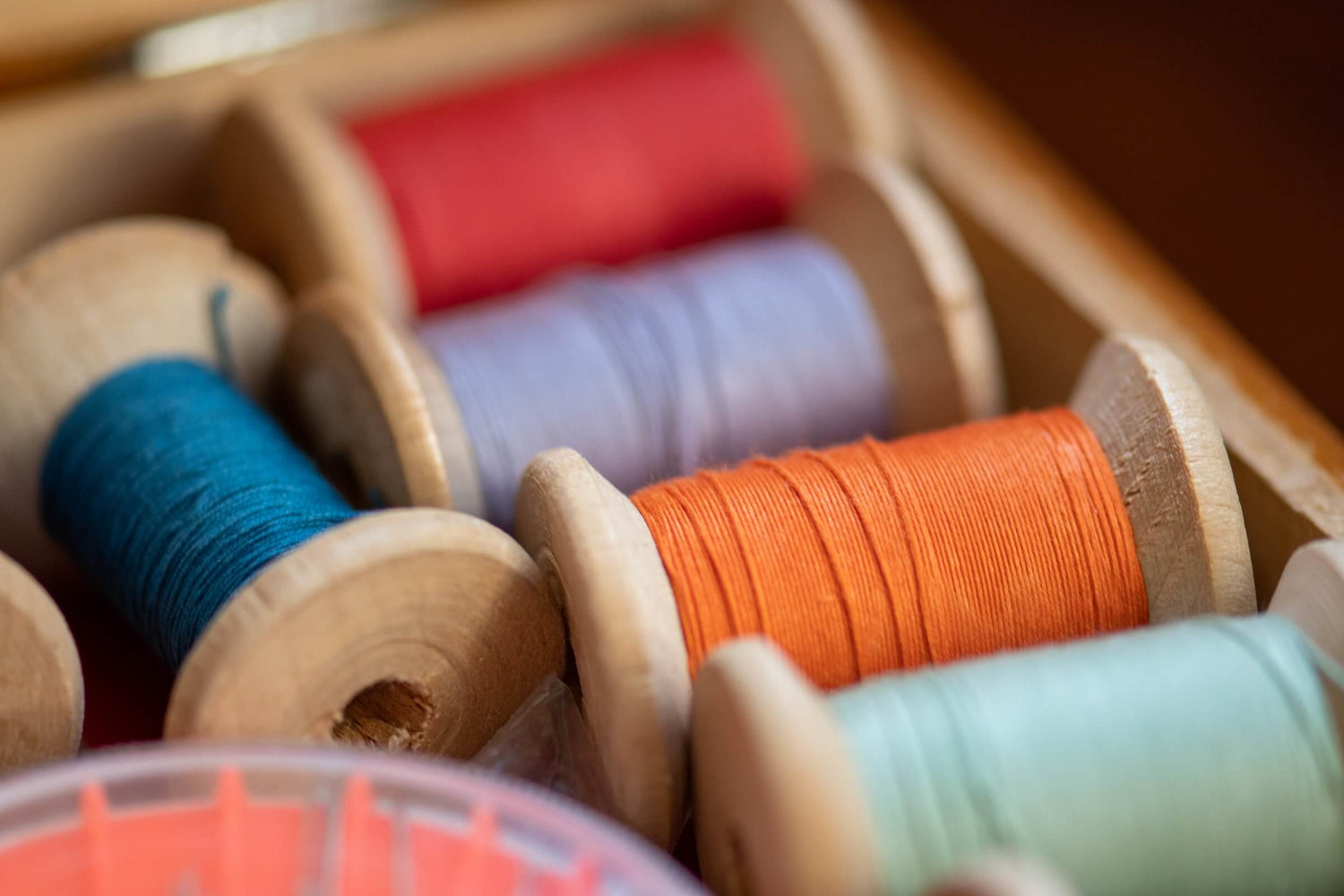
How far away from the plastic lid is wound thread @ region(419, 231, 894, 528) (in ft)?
1.26

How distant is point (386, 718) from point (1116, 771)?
0.52 m

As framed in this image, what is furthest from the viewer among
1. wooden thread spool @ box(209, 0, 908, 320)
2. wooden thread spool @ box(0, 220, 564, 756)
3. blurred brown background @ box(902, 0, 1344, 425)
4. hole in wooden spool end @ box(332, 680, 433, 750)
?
blurred brown background @ box(902, 0, 1344, 425)

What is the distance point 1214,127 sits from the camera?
2.05 metres

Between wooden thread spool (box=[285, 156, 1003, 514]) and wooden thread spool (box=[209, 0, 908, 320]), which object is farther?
wooden thread spool (box=[209, 0, 908, 320])

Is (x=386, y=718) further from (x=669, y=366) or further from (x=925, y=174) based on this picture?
(x=925, y=174)

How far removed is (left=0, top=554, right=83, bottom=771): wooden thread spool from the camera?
90cm

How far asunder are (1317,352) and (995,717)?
1129 millimetres

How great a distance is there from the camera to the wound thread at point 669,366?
48.6 inches

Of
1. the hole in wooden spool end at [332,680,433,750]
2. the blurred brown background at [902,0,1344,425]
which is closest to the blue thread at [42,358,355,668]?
the hole in wooden spool end at [332,680,433,750]

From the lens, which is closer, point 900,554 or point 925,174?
point 900,554

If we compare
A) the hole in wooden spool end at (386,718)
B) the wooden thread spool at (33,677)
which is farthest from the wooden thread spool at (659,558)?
the wooden thread spool at (33,677)

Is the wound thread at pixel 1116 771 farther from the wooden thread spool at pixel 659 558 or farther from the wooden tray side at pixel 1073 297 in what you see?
the wooden tray side at pixel 1073 297

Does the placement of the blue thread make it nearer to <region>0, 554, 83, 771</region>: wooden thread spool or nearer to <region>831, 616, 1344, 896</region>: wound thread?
<region>0, 554, 83, 771</region>: wooden thread spool

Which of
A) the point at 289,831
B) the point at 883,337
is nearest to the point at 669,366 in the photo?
the point at 883,337
